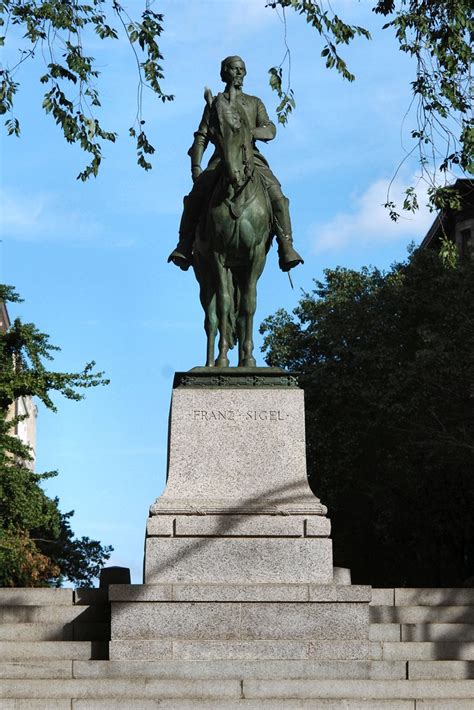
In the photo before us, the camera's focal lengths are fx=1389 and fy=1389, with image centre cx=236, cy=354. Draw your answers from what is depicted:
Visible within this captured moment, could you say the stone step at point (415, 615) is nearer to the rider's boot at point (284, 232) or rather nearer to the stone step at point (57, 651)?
the stone step at point (57, 651)

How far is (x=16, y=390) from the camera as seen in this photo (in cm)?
3603

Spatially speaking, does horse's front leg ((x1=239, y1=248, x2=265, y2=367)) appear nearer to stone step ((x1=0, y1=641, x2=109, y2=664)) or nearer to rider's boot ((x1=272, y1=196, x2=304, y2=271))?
rider's boot ((x1=272, y1=196, x2=304, y2=271))

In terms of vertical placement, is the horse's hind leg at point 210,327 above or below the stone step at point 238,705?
above

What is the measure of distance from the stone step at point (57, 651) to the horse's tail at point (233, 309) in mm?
4330

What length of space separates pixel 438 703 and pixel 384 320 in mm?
32916

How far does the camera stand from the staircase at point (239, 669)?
13.4 meters

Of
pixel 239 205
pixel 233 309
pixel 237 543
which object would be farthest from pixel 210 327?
pixel 237 543

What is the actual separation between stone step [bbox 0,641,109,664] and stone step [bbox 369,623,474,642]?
296 centimetres

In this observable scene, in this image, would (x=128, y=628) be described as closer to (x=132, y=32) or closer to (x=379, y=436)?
(x=132, y=32)

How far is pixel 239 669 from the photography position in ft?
46.6

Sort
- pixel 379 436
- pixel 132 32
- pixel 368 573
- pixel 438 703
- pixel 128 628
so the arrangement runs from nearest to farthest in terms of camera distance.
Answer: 1. pixel 438 703
2. pixel 128 628
3. pixel 132 32
4. pixel 379 436
5. pixel 368 573

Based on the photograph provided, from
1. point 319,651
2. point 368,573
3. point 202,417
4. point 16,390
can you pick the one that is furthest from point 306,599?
point 368,573

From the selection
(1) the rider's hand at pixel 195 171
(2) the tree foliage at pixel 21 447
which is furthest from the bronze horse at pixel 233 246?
(2) the tree foliage at pixel 21 447

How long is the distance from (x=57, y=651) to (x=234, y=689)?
84.7 inches
